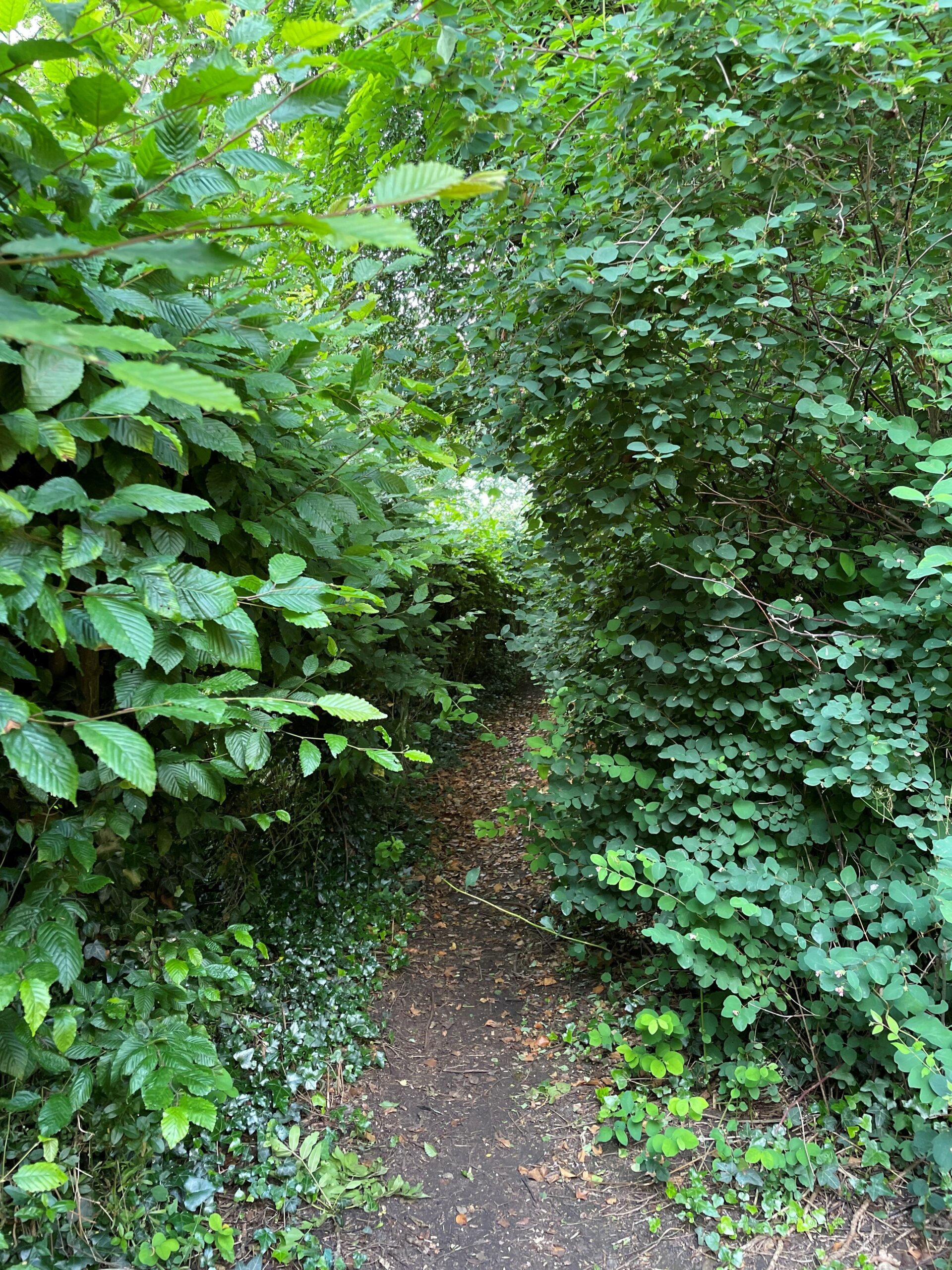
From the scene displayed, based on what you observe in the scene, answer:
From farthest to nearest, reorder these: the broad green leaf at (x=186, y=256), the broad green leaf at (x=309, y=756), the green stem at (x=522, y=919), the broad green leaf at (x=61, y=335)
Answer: the green stem at (x=522, y=919), the broad green leaf at (x=309, y=756), the broad green leaf at (x=186, y=256), the broad green leaf at (x=61, y=335)

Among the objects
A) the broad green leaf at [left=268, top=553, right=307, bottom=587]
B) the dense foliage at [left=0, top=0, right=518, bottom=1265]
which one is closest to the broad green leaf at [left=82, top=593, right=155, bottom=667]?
the dense foliage at [left=0, top=0, right=518, bottom=1265]

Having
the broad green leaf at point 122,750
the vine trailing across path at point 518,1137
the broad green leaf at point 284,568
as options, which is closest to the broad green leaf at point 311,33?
the broad green leaf at point 284,568

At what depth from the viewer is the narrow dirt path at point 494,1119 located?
2.00 m

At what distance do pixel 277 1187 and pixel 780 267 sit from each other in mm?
3132

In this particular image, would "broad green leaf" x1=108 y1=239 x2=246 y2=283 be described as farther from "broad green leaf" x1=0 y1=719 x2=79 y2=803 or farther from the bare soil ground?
the bare soil ground

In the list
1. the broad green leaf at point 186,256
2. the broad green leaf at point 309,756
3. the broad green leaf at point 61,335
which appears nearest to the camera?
the broad green leaf at point 61,335

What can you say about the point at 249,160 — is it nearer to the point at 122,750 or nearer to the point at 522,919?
the point at 122,750

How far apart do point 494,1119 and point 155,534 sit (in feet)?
7.71

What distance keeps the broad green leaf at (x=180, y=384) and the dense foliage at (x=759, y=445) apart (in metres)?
1.69

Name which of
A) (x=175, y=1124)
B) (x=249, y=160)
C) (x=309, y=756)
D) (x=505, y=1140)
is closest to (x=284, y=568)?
(x=309, y=756)

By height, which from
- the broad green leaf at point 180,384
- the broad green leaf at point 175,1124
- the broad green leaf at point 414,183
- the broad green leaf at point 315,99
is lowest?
the broad green leaf at point 175,1124

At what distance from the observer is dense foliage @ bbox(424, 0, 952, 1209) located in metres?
1.95

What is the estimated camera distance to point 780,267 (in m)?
2.06

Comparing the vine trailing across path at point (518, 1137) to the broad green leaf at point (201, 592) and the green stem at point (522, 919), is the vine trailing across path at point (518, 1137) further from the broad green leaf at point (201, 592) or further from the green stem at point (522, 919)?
the broad green leaf at point (201, 592)
